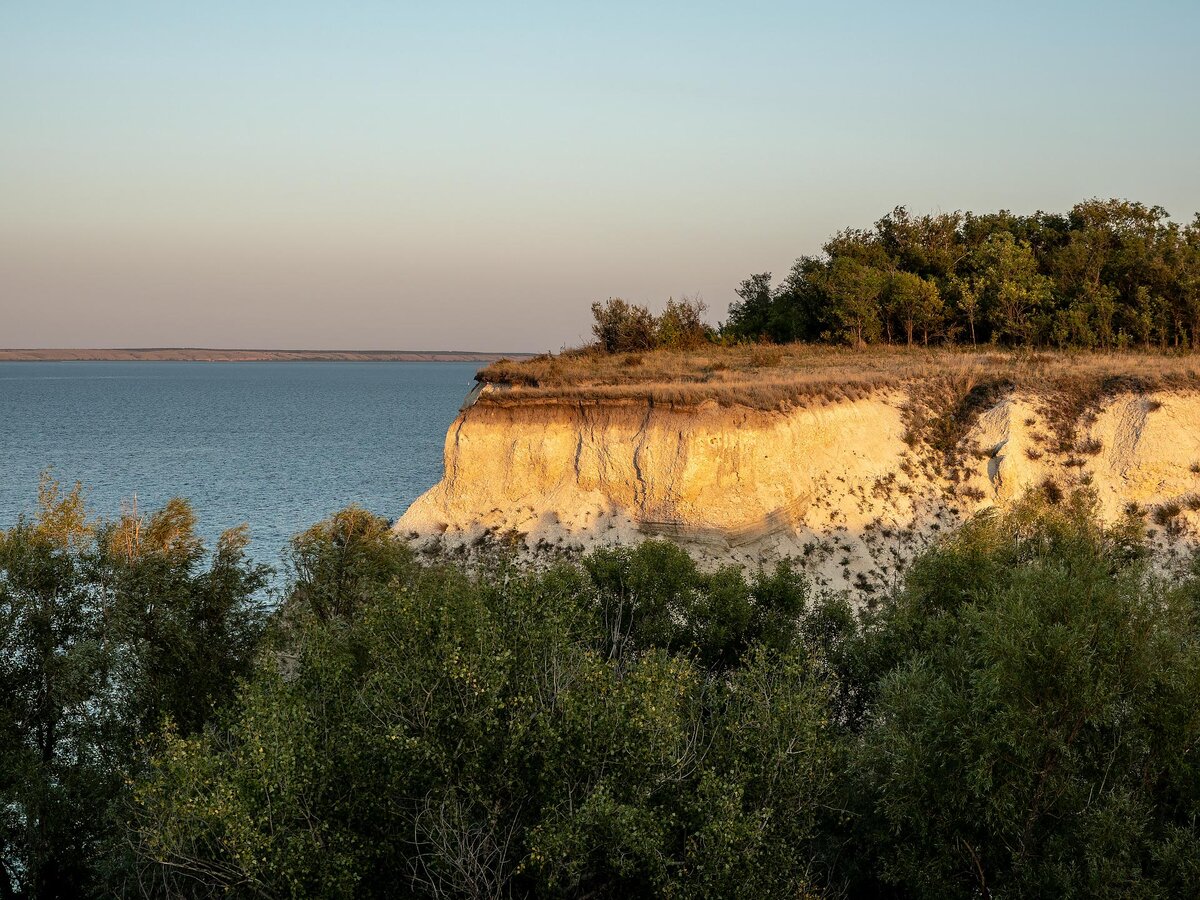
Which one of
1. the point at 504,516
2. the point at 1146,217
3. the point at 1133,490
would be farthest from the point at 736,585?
the point at 1146,217

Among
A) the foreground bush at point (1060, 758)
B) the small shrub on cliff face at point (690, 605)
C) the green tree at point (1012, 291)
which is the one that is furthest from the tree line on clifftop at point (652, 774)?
the green tree at point (1012, 291)

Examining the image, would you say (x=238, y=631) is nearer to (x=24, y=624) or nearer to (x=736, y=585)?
(x=24, y=624)

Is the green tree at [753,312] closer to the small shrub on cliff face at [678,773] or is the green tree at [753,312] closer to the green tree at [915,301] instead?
the green tree at [915,301]

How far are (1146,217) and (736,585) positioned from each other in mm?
48264

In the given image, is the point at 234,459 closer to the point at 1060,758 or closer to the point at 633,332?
the point at 633,332

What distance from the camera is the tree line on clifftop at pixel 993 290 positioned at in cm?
5872

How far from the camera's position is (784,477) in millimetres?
41438

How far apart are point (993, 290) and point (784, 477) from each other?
88.9 feet

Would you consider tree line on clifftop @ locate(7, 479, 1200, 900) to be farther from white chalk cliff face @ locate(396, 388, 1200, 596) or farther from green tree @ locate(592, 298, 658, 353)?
green tree @ locate(592, 298, 658, 353)

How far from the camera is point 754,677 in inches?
798

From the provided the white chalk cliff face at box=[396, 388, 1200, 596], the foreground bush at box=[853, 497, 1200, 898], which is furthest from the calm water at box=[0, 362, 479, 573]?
the foreground bush at box=[853, 497, 1200, 898]

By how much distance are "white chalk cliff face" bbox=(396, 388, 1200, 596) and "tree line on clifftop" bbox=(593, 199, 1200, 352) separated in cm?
1598

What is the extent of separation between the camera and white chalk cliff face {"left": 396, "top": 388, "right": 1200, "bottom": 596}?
40.4 metres

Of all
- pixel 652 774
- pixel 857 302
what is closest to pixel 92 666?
pixel 652 774
